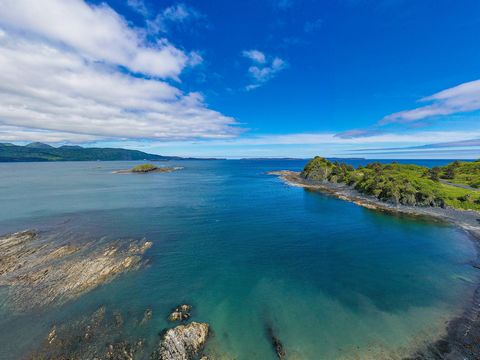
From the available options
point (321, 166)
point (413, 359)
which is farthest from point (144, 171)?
point (413, 359)

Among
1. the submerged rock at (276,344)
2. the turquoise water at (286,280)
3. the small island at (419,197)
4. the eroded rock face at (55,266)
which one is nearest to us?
the submerged rock at (276,344)

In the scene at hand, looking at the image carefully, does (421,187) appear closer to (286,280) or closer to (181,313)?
(286,280)

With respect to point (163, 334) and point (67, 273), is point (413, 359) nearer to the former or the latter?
point (163, 334)

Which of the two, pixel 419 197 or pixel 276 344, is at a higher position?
pixel 419 197

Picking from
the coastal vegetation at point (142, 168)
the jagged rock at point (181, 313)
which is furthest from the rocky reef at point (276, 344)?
the coastal vegetation at point (142, 168)

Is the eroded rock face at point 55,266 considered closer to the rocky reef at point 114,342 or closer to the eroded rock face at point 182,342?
the rocky reef at point 114,342

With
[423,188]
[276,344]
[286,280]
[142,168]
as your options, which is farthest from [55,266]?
[142,168]
